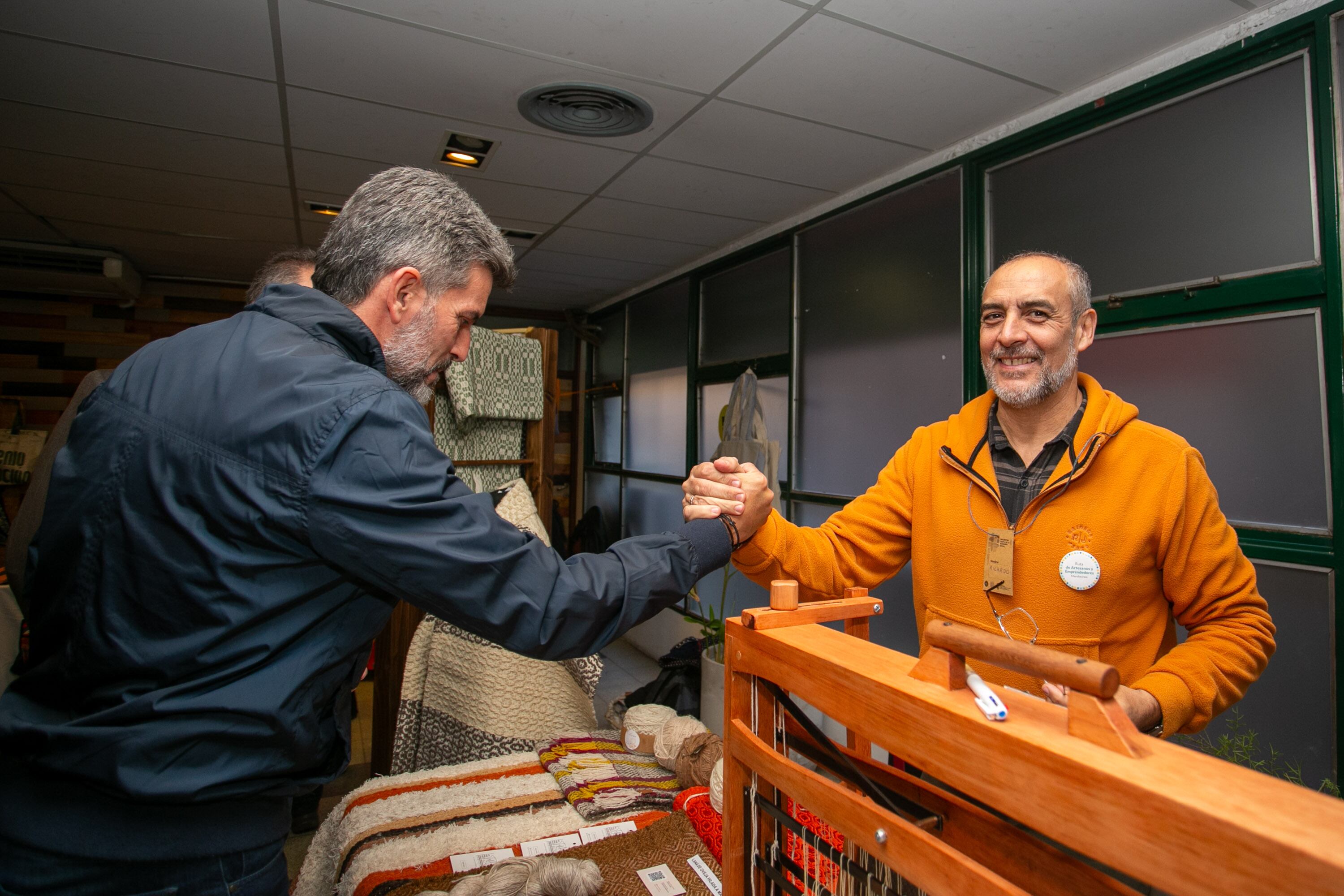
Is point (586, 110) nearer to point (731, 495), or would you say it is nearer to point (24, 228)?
point (731, 495)

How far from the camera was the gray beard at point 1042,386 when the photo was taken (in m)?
1.37

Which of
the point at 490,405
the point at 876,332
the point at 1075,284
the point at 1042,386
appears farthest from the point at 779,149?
the point at 1042,386

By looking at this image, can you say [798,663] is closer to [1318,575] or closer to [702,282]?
[1318,575]

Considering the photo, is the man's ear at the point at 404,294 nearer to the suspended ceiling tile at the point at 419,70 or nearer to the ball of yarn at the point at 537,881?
the ball of yarn at the point at 537,881

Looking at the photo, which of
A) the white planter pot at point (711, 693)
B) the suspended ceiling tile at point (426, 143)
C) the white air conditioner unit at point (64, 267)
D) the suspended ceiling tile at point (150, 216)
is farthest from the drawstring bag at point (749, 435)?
the white air conditioner unit at point (64, 267)

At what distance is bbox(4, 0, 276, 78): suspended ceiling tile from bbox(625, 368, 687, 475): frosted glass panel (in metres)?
3.20

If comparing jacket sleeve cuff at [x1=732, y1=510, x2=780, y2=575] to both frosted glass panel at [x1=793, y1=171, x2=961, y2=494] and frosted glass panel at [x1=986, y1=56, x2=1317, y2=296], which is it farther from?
frosted glass panel at [x1=793, y1=171, x2=961, y2=494]

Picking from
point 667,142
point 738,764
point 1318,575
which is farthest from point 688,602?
point 738,764

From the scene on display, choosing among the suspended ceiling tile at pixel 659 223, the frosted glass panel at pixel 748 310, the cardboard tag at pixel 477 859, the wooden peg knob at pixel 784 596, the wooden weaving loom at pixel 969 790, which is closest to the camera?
the wooden weaving loom at pixel 969 790

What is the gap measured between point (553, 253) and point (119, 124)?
223 centimetres

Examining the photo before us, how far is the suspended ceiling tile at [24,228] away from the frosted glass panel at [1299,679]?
5415 mm

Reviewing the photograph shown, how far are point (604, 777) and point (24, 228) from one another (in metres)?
4.53

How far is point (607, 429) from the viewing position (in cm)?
611

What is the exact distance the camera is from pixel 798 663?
2.31ft
